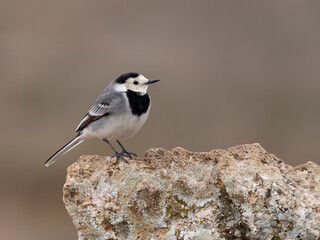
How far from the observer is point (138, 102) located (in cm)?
593

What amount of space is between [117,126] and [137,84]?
521 millimetres

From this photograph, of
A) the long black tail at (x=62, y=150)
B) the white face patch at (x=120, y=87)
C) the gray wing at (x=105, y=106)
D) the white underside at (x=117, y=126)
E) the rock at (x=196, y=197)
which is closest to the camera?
the rock at (x=196, y=197)

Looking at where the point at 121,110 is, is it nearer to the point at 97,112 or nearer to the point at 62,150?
the point at 97,112

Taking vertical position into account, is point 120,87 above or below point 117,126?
above

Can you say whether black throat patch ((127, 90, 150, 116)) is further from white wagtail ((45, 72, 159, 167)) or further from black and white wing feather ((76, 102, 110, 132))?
black and white wing feather ((76, 102, 110, 132))

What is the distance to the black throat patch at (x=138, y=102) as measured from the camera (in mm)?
5875

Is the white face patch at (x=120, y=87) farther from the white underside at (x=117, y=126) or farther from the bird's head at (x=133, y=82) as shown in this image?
the white underside at (x=117, y=126)

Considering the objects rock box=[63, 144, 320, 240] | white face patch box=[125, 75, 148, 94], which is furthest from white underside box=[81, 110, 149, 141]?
rock box=[63, 144, 320, 240]

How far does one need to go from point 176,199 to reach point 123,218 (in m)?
0.43

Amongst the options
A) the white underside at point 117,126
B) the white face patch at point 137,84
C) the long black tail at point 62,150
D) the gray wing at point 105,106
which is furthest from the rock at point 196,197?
the long black tail at point 62,150

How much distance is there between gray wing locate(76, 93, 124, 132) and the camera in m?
5.95

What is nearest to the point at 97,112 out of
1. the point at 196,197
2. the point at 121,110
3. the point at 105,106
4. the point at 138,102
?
the point at 105,106

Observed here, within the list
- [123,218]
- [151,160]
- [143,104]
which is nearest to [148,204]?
[123,218]

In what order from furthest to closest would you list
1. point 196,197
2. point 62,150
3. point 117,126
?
point 62,150
point 117,126
point 196,197
